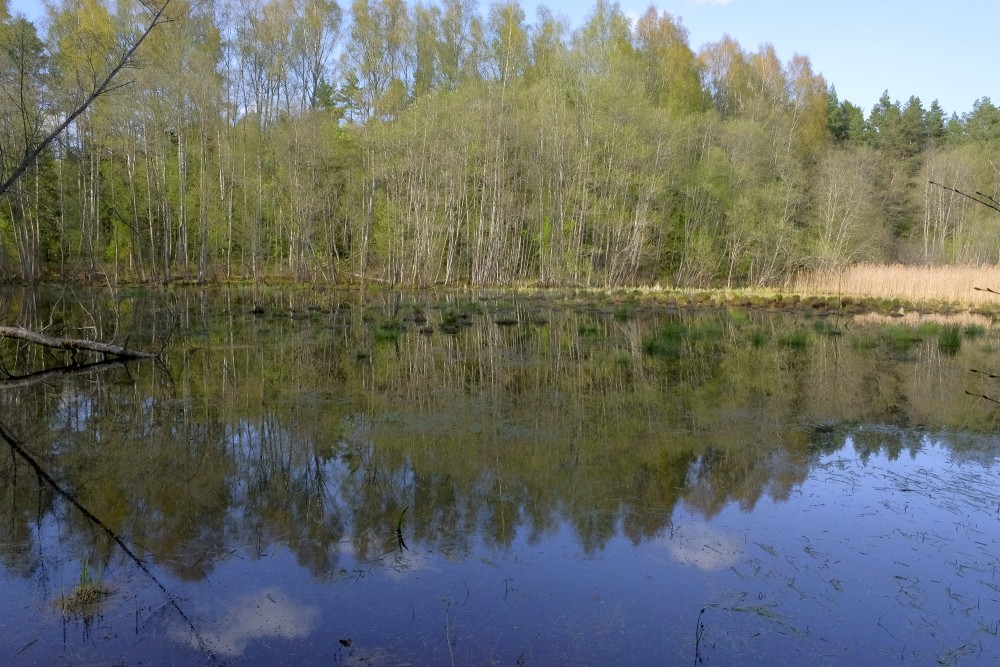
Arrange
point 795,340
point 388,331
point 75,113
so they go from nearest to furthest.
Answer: point 75,113, point 795,340, point 388,331

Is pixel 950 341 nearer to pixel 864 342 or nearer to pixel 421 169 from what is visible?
pixel 864 342

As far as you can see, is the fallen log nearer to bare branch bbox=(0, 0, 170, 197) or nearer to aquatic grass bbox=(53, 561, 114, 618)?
bare branch bbox=(0, 0, 170, 197)

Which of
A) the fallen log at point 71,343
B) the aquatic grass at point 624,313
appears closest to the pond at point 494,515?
the fallen log at point 71,343

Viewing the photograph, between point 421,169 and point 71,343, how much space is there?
19728 mm

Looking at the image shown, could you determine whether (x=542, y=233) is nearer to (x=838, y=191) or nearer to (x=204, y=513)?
(x=838, y=191)

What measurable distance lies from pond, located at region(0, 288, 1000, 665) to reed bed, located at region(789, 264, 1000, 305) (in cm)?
1280

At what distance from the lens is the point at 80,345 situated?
10.2 meters

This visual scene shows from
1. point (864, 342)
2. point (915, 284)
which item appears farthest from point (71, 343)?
point (915, 284)

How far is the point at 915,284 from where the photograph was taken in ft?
74.8

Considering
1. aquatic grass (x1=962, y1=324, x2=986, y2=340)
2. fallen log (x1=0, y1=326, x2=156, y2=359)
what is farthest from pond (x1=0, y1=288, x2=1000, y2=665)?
aquatic grass (x1=962, y1=324, x2=986, y2=340)

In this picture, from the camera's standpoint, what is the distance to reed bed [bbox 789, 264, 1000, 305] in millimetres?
21531

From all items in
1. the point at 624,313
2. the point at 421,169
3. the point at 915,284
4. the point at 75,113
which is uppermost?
the point at 421,169

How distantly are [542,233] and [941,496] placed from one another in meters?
25.0

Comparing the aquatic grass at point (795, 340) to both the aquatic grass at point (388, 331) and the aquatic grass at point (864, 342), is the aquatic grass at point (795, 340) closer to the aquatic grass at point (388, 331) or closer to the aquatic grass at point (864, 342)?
the aquatic grass at point (864, 342)
